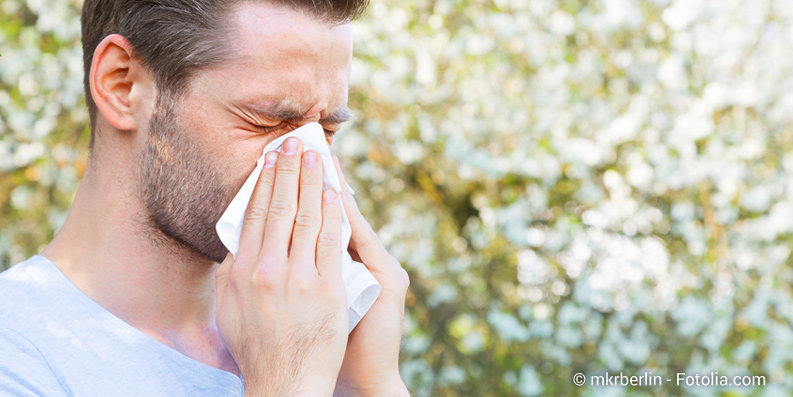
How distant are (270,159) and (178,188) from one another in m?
0.22

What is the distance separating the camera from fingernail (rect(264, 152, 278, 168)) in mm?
1716

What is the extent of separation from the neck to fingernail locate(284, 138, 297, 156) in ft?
1.13

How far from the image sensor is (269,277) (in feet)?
5.09

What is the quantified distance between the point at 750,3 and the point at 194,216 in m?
3.84

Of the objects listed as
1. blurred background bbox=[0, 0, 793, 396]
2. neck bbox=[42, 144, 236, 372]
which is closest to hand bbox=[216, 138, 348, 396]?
neck bbox=[42, 144, 236, 372]

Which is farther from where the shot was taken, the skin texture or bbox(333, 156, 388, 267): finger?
bbox(333, 156, 388, 267): finger

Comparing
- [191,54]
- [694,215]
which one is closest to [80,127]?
[191,54]

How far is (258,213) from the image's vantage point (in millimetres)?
1661

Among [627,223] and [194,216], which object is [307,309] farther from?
[627,223]

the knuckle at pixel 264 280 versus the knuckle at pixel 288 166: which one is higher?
the knuckle at pixel 288 166

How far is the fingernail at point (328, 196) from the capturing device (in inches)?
68.1

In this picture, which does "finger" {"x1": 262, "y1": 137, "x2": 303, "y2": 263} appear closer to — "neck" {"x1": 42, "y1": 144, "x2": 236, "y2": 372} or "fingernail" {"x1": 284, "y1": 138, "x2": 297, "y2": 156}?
"fingernail" {"x1": 284, "y1": 138, "x2": 297, "y2": 156}

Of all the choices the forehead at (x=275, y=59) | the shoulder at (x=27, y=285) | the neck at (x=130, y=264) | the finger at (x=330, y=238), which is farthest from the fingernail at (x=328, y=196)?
the shoulder at (x=27, y=285)

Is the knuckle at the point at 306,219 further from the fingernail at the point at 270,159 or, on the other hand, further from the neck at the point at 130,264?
the neck at the point at 130,264
